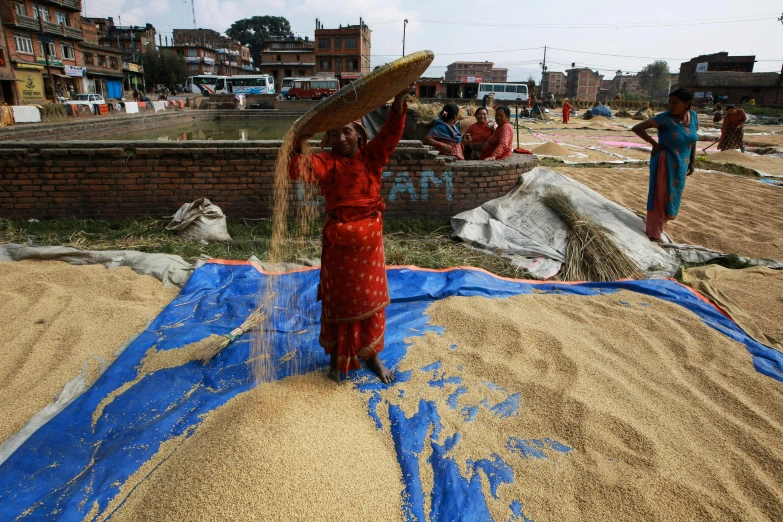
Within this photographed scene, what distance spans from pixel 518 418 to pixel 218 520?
133 cm

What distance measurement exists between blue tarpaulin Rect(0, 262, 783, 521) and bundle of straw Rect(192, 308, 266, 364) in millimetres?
44

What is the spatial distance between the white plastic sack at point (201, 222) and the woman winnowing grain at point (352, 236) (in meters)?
2.75

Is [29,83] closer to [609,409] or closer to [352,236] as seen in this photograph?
[352,236]

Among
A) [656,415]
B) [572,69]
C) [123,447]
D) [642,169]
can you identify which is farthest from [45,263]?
[572,69]

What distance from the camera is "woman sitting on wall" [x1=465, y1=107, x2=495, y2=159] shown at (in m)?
6.39

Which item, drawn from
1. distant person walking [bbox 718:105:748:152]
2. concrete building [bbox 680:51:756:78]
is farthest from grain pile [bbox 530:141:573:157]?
concrete building [bbox 680:51:756:78]

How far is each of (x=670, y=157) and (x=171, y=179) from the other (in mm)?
5078

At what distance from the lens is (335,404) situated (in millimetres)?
2250

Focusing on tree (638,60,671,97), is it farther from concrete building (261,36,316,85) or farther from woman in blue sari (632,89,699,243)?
woman in blue sari (632,89,699,243)

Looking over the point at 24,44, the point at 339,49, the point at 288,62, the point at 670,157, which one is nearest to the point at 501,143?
the point at 670,157

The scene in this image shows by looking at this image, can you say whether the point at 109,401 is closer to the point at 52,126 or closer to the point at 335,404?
the point at 335,404

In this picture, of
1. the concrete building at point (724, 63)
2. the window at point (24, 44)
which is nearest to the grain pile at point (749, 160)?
the concrete building at point (724, 63)

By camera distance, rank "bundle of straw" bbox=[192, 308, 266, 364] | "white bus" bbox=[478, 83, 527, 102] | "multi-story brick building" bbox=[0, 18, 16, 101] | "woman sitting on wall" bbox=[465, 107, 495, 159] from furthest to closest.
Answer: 1. "white bus" bbox=[478, 83, 527, 102]
2. "multi-story brick building" bbox=[0, 18, 16, 101]
3. "woman sitting on wall" bbox=[465, 107, 495, 159]
4. "bundle of straw" bbox=[192, 308, 266, 364]

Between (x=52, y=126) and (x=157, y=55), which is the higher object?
(x=157, y=55)
